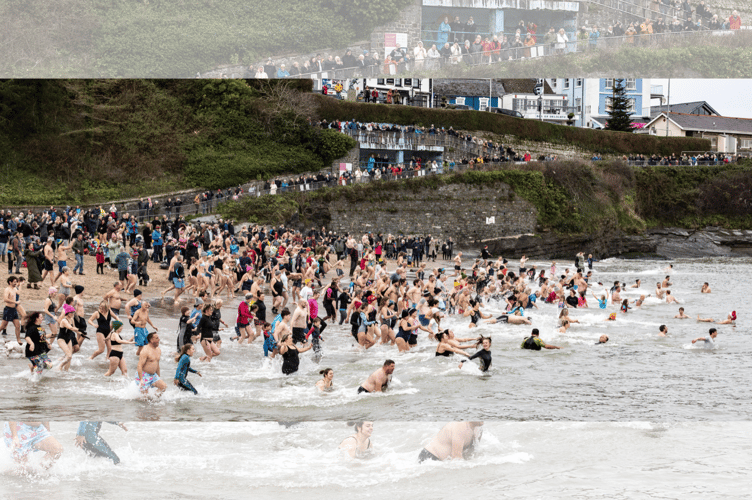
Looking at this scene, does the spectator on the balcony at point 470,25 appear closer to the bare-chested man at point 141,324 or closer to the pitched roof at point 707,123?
the bare-chested man at point 141,324

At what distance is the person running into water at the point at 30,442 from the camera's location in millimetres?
6352

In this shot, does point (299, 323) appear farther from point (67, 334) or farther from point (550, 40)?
point (550, 40)

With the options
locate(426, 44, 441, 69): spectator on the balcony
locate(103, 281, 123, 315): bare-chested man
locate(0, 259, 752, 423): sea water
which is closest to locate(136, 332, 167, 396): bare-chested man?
locate(0, 259, 752, 423): sea water

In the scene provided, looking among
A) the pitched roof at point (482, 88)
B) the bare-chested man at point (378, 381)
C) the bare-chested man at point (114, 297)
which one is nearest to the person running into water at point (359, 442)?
the bare-chested man at point (378, 381)

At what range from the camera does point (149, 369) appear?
847 centimetres

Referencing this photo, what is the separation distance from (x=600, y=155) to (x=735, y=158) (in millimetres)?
8153

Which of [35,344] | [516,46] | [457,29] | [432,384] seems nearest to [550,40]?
[516,46]

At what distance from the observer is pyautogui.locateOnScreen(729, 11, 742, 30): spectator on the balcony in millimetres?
2574

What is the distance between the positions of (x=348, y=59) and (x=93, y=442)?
18.8ft

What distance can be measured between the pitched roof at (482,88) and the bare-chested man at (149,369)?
38.5 meters

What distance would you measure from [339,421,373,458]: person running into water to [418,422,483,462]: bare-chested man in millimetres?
637

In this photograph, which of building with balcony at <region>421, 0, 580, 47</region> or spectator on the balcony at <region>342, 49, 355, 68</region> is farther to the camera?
spectator on the balcony at <region>342, 49, 355, 68</region>

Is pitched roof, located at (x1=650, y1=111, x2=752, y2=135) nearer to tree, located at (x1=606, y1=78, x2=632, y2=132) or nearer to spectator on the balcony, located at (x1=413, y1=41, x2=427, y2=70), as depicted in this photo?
tree, located at (x1=606, y1=78, x2=632, y2=132)

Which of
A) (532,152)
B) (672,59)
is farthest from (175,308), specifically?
(532,152)
